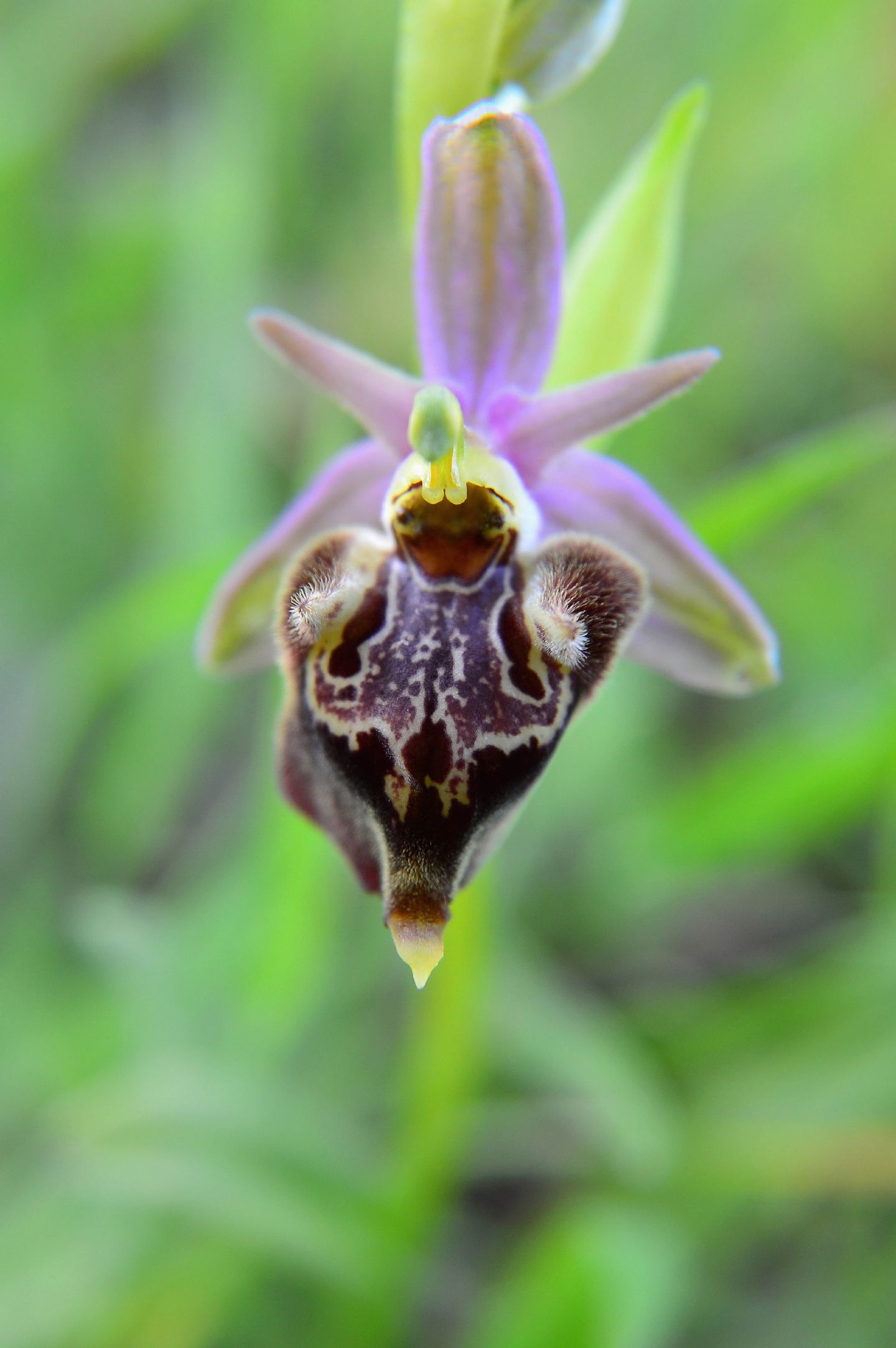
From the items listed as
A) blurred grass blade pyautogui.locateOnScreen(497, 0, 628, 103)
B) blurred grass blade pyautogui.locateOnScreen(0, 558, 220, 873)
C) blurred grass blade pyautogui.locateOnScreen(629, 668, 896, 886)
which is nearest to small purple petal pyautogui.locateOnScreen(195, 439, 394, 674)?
blurred grass blade pyautogui.locateOnScreen(497, 0, 628, 103)

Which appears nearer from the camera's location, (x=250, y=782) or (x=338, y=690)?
(x=338, y=690)

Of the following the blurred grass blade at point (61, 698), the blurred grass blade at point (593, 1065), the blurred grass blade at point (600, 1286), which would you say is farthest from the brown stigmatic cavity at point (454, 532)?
the blurred grass blade at point (593, 1065)

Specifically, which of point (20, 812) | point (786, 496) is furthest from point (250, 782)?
point (786, 496)

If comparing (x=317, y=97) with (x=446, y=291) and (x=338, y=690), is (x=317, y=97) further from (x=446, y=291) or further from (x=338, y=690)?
(x=338, y=690)

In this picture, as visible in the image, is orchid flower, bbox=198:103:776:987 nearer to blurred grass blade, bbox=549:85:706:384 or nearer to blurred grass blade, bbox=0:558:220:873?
blurred grass blade, bbox=549:85:706:384

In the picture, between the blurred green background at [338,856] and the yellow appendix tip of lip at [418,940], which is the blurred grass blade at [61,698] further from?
the yellow appendix tip of lip at [418,940]
